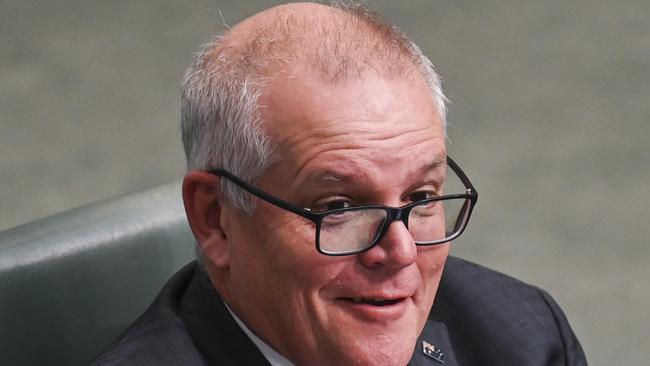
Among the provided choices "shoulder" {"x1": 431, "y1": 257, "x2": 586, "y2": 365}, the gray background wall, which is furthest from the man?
the gray background wall

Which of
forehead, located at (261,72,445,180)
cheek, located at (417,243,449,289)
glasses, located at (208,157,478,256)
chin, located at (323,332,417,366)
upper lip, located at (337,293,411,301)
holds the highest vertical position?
forehead, located at (261,72,445,180)

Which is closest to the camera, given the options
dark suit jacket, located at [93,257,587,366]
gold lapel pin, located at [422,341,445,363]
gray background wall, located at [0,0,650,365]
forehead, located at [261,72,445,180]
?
forehead, located at [261,72,445,180]

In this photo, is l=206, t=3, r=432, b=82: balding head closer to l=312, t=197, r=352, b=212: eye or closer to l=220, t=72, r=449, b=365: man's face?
l=220, t=72, r=449, b=365: man's face

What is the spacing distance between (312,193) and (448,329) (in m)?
0.43

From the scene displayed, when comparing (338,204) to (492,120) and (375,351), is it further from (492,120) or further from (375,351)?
(492,120)

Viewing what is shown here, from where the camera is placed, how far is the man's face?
56.8 inches

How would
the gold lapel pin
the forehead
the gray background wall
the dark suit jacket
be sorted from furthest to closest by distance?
the gray background wall < the gold lapel pin < the dark suit jacket < the forehead

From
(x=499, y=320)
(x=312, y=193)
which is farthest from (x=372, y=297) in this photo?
(x=499, y=320)

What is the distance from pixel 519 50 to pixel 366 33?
2.17m

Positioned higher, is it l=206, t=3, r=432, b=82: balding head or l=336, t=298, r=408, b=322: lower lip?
l=206, t=3, r=432, b=82: balding head

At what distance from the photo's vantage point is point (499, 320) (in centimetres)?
181

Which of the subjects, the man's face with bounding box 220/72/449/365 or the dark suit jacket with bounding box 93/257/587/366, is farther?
the dark suit jacket with bounding box 93/257/587/366

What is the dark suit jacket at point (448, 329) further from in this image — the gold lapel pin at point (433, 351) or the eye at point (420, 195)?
the eye at point (420, 195)

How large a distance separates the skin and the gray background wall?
1597mm
